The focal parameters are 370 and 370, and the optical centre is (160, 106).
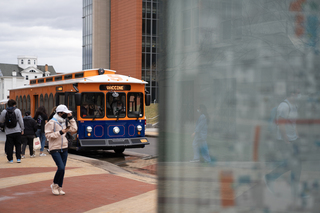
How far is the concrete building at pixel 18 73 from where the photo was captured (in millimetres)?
133625

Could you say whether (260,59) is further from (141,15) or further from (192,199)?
(141,15)

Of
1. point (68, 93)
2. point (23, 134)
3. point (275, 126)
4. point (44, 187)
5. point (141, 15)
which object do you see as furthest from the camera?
point (141, 15)

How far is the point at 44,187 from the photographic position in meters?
8.19

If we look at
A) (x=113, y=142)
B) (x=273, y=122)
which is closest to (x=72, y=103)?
(x=113, y=142)

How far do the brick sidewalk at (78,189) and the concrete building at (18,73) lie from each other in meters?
128

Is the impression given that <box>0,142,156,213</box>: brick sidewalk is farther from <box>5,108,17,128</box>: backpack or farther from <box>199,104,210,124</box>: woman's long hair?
<box>199,104,210,124</box>: woman's long hair

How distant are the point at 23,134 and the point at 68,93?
8.65 feet

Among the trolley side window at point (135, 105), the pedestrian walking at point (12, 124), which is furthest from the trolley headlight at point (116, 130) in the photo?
the pedestrian walking at point (12, 124)

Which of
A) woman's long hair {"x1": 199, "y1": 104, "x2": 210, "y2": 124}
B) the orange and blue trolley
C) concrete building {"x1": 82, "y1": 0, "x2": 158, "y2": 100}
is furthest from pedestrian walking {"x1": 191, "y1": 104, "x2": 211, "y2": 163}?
concrete building {"x1": 82, "y1": 0, "x2": 158, "y2": 100}

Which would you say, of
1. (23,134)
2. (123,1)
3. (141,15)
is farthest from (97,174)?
(123,1)

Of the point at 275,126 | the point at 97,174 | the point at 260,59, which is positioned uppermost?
the point at 260,59

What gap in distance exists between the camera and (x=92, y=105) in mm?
14250

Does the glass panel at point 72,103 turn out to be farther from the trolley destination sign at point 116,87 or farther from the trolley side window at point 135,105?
the trolley side window at point 135,105

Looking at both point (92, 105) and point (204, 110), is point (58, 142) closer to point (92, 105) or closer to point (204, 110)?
point (204, 110)
